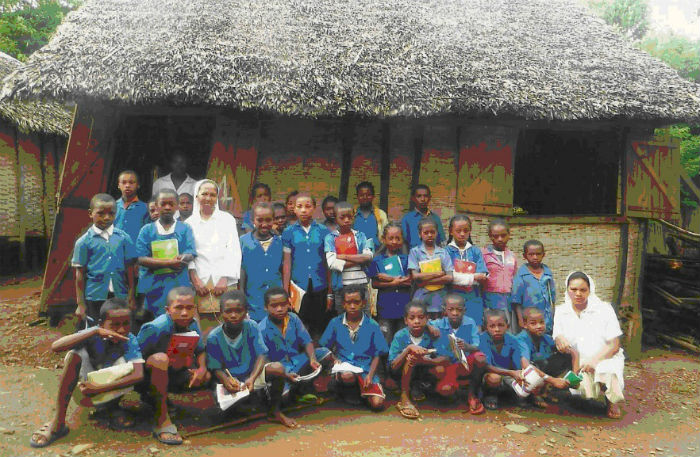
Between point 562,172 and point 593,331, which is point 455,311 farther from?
point 562,172

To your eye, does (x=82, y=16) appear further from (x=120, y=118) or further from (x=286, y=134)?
(x=286, y=134)

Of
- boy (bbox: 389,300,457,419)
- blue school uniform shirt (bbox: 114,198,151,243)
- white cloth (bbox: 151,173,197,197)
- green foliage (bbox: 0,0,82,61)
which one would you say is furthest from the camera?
Result: green foliage (bbox: 0,0,82,61)

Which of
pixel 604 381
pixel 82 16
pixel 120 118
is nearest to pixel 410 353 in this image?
pixel 604 381

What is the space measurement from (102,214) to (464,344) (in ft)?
9.77

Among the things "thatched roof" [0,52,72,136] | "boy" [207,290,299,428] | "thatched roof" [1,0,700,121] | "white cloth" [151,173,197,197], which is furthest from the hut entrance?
"thatched roof" [0,52,72,136]

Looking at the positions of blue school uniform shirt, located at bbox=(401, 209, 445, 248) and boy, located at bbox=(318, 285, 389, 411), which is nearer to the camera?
boy, located at bbox=(318, 285, 389, 411)

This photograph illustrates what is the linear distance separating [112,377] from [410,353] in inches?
80.8

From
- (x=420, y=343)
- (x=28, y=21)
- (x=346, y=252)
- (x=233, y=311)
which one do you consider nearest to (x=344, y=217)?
(x=346, y=252)

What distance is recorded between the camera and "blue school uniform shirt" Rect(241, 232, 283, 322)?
13.5ft

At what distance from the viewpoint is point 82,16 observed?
5.70m

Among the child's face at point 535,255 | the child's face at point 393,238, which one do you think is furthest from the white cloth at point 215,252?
the child's face at point 535,255

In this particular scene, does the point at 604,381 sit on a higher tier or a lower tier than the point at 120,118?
lower

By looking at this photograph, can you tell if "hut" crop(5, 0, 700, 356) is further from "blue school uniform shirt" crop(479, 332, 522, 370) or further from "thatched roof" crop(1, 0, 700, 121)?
"blue school uniform shirt" crop(479, 332, 522, 370)

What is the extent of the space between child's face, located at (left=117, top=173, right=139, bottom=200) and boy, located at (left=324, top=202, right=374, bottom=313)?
1.84 meters
